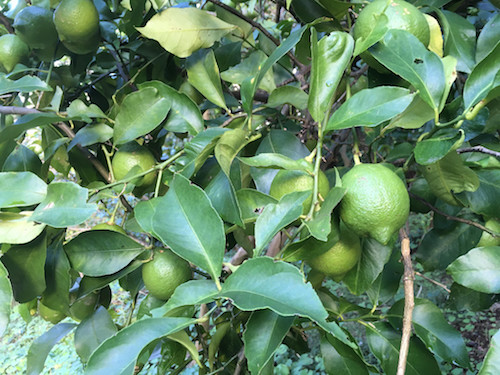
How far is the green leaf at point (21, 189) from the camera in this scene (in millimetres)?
508

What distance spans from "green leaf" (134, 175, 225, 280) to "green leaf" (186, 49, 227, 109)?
26cm

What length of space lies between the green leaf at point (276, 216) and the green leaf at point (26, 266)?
1.17 ft

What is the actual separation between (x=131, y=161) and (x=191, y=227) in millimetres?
279

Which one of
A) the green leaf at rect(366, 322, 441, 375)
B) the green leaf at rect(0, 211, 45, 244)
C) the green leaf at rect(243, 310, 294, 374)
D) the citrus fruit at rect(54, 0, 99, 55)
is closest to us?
the green leaf at rect(243, 310, 294, 374)

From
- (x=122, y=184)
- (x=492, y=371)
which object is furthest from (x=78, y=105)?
(x=492, y=371)

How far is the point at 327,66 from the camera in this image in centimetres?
47

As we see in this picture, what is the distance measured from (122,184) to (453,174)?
1.56 feet

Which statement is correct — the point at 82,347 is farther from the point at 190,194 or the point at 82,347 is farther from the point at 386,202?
the point at 386,202

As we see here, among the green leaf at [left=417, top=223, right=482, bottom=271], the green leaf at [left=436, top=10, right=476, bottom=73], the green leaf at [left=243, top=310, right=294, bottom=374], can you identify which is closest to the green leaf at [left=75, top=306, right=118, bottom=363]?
the green leaf at [left=243, top=310, right=294, bottom=374]

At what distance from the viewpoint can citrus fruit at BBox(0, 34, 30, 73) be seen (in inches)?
31.0

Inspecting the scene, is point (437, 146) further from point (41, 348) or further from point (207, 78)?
point (41, 348)

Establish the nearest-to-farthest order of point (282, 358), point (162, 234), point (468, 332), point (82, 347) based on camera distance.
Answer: point (162, 234), point (82, 347), point (468, 332), point (282, 358)

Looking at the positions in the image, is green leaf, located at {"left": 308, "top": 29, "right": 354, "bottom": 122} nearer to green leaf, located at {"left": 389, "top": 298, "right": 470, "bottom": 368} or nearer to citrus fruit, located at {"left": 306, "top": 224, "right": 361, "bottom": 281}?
citrus fruit, located at {"left": 306, "top": 224, "right": 361, "bottom": 281}

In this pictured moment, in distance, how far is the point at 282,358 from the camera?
77.9 inches
